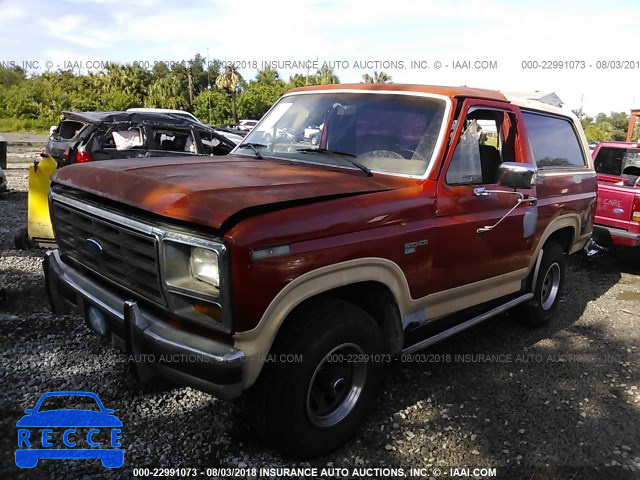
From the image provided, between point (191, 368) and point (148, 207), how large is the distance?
2.62 feet

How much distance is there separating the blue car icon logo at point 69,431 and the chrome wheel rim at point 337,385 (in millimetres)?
1095

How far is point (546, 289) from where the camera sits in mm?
4949

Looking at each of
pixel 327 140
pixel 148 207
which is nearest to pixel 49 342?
pixel 148 207

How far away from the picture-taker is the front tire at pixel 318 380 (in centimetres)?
248

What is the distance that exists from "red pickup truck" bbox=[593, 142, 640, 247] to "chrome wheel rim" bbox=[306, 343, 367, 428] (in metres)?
5.34

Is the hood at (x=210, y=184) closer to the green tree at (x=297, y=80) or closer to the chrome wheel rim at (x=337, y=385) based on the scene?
the chrome wheel rim at (x=337, y=385)

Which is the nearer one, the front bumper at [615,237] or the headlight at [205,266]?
the headlight at [205,266]

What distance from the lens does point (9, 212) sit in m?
8.55

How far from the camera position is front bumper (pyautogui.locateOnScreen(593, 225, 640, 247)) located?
6.52 metres

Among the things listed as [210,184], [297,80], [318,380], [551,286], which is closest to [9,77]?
[297,80]

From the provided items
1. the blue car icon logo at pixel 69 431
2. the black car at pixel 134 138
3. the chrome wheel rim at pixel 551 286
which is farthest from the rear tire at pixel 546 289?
the black car at pixel 134 138

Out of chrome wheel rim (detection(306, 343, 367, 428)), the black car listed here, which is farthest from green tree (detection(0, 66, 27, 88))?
chrome wheel rim (detection(306, 343, 367, 428))

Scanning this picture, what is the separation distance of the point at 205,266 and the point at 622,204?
6333 mm

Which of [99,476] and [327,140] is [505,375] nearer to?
[327,140]
